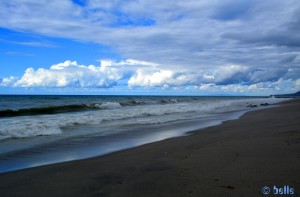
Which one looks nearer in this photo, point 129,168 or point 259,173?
point 259,173

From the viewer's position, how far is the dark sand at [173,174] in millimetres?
4625

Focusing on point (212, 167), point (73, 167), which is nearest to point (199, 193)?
point (212, 167)

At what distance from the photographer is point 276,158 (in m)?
6.07

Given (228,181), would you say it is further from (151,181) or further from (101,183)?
(101,183)

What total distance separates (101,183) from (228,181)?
85.5 inches

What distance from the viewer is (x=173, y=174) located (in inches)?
218

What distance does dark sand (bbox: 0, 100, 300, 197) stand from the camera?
4625 millimetres

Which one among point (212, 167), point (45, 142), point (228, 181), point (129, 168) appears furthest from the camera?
point (45, 142)

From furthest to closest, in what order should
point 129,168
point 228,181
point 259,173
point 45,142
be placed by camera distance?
point 45,142
point 129,168
point 259,173
point 228,181

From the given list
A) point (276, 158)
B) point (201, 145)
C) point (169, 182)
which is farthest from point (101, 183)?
point (201, 145)

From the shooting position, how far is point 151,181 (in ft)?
17.0

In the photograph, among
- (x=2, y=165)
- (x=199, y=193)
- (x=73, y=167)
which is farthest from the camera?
(x=2, y=165)

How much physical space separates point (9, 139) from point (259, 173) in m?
9.88

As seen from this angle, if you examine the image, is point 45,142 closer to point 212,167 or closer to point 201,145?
point 201,145
